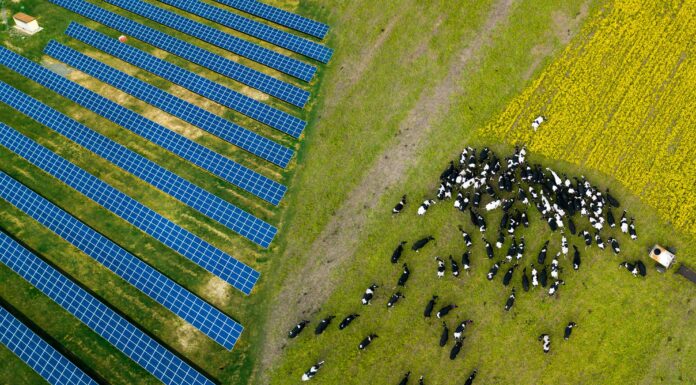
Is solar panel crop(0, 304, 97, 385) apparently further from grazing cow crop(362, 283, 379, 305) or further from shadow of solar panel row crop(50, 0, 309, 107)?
shadow of solar panel row crop(50, 0, 309, 107)

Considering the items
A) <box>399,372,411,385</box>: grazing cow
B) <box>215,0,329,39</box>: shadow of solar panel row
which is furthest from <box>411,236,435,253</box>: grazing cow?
<box>215,0,329,39</box>: shadow of solar panel row

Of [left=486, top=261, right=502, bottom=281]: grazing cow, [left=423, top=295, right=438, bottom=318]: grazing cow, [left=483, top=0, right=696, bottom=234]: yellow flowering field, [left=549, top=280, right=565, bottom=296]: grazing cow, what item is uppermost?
[left=483, top=0, right=696, bottom=234]: yellow flowering field

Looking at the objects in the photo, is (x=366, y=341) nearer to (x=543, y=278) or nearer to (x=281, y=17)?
(x=543, y=278)

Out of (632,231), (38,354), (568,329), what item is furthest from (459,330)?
(38,354)

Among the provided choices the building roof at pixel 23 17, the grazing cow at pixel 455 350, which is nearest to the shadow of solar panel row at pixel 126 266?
the building roof at pixel 23 17

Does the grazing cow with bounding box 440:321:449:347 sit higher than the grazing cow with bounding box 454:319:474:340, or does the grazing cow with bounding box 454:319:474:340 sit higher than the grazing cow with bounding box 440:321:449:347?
the grazing cow with bounding box 454:319:474:340

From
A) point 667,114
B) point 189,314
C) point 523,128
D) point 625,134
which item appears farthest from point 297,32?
point 667,114
